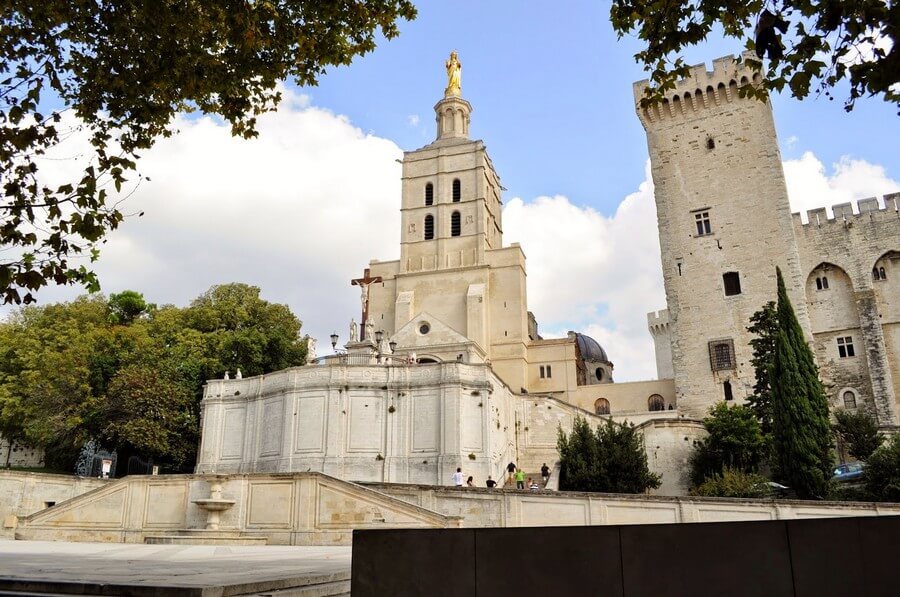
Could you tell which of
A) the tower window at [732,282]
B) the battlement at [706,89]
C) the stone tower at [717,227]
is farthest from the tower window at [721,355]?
the battlement at [706,89]

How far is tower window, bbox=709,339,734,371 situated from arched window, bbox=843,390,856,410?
6453 millimetres

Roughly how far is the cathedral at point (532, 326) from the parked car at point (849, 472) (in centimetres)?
663

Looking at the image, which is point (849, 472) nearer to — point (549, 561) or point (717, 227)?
point (717, 227)

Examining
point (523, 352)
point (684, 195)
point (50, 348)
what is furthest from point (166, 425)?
point (684, 195)

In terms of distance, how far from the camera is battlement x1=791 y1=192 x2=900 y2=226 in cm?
4275

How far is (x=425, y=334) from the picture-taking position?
49469 mm

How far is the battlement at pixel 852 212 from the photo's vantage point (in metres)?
42.8

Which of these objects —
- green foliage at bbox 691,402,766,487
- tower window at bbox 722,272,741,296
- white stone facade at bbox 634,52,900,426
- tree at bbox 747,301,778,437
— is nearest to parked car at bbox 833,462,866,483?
green foliage at bbox 691,402,766,487

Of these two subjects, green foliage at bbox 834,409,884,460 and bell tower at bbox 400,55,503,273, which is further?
bell tower at bbox 400,55,503,273

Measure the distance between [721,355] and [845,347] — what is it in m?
7.09

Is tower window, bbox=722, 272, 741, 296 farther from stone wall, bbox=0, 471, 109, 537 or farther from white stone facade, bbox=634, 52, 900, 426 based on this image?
stone wall, bbox=0, 471, 109, 537

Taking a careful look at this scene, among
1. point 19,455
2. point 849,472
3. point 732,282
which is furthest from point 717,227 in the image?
point 19,455

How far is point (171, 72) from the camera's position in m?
9.60

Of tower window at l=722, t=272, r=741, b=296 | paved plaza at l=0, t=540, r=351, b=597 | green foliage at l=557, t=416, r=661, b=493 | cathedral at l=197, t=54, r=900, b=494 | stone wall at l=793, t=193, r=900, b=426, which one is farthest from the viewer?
tower window at l=722, t=272, r=741, b=296
